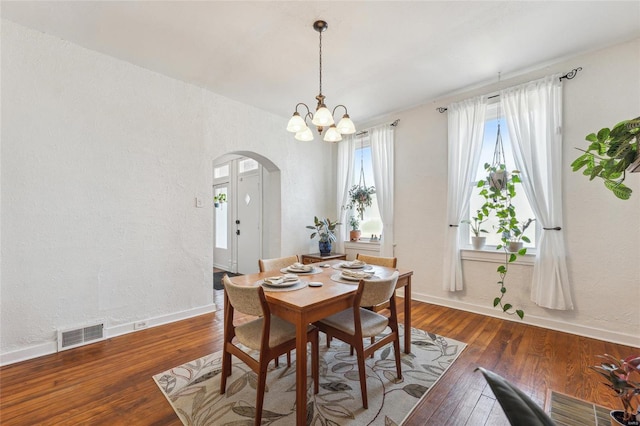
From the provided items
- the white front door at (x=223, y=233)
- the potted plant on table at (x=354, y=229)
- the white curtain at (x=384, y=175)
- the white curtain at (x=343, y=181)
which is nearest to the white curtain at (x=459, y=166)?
the white curtain at (x=384, y=175)

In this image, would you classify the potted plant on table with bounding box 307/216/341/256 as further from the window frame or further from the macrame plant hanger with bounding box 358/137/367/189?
→ the window frame

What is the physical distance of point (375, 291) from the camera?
1.82m

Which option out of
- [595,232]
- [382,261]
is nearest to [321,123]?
[382,261]

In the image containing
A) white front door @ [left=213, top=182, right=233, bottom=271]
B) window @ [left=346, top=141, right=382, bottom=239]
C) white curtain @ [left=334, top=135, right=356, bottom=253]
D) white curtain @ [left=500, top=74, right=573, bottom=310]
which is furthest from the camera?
white front door @ [left=213, top=182, right=233, bottom=271]

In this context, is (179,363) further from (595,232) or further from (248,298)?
(595,232)

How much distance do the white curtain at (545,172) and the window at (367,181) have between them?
2.02 m

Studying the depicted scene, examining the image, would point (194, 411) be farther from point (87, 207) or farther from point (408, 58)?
point (408, 58)

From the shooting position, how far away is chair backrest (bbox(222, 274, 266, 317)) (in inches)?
62.4

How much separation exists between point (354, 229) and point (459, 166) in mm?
1906

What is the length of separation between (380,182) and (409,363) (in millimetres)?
2644

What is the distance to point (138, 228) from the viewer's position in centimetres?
296

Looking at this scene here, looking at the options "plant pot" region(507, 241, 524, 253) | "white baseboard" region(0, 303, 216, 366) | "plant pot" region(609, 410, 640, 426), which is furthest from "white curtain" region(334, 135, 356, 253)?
"plant pot" region(609, 410, 640, 426)

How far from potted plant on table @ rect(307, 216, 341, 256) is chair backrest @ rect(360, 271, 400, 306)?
2573mm

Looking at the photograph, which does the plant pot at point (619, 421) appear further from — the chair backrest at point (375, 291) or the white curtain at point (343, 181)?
the white curtain at point (343, 181)
